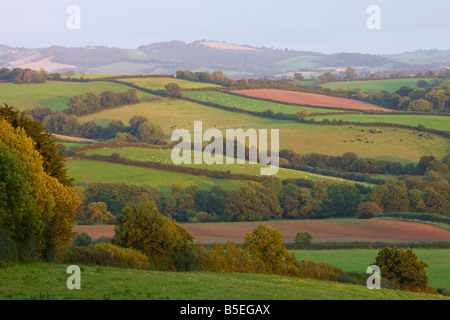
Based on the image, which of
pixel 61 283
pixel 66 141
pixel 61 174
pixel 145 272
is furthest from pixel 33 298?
pixel 66 141

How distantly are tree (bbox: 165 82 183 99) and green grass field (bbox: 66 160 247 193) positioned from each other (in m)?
63.3

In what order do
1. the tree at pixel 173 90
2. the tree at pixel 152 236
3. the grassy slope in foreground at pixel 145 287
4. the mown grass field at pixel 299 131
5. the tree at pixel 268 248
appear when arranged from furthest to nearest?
the tree at pixel 173 90 → the mown grass field at pixel 299 131 → the tree at pixel 268 248 → the tree at pixel 152 236 → the grassy slope in foreground at pixel 145 287

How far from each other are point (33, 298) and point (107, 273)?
5856 millimetres

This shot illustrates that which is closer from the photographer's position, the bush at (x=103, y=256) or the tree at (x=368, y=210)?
the bush at (x=103, y=256)

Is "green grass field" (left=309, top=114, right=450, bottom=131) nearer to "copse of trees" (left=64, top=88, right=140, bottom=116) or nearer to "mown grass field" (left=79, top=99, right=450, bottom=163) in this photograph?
"mown grass field" (left=79, top=99, right=450, bottom=163)

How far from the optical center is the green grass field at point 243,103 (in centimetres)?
13638

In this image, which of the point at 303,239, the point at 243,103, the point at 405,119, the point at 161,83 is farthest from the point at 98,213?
the point at 161,83

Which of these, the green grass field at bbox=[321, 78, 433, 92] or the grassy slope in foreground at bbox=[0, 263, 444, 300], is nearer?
the grassy slope in foreground at bbox=[0, 263, 444, 300]

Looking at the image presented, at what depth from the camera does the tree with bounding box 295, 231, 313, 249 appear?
55875 mm

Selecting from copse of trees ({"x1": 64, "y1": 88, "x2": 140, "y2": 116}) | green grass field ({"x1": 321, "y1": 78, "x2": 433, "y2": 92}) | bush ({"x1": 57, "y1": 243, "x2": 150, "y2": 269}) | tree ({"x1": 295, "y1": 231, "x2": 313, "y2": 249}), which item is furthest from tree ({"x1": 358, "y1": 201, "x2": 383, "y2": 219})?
green grass field ({"x1": 321, "y1": 78, "x2": 433, "y2": 92})

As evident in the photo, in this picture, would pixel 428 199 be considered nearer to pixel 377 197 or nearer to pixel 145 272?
pixel 377 197

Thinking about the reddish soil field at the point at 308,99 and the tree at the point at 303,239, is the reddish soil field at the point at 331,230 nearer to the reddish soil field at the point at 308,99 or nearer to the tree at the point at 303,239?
the tree at the point at 303,239

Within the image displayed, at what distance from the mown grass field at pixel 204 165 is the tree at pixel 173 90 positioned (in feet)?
168

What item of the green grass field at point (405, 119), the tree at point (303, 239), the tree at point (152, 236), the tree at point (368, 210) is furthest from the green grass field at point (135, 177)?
the green grass field at point (405, 119)
